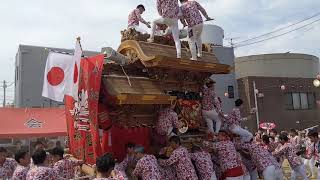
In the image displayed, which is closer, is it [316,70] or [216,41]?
[216,41]

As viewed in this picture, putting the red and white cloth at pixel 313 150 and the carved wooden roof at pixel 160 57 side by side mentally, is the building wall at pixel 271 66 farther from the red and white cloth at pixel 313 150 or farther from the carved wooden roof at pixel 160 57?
the carved wooden roof at pixel 160 57

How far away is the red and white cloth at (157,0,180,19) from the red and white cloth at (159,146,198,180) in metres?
3.02

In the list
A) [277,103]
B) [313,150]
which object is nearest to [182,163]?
[313,150]

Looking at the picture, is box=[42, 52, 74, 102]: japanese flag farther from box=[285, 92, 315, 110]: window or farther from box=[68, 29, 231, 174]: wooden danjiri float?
box=[285, 92, 315, 110]: window

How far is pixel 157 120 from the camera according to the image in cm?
804

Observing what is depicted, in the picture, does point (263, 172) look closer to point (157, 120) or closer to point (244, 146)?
point (244, 146)

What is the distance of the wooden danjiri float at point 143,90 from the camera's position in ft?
24.2

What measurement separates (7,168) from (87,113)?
71.0 inches

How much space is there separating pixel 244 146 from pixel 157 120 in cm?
231

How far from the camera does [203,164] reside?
24.9 ft

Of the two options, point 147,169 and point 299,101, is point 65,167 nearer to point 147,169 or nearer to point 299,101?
point 147,169

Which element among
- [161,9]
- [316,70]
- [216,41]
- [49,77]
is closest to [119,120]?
[49,77]

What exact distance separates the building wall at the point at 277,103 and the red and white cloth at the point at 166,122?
24280 millimetres

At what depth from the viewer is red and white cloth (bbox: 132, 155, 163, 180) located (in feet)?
21.5
